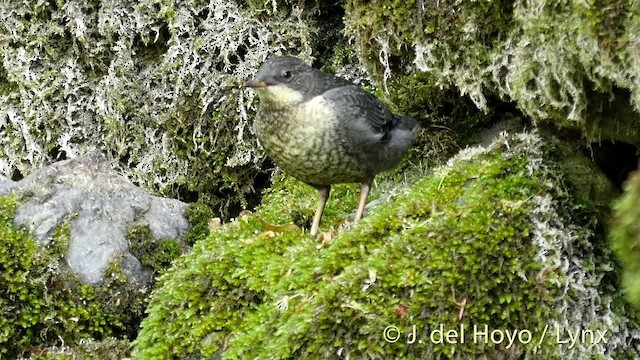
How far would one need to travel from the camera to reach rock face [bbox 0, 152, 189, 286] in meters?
5.54

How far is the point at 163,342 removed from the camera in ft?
15.2

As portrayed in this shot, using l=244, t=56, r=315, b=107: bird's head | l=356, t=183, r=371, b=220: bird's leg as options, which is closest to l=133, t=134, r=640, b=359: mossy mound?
l=356, t=183, r=371, b=220: bird's leg

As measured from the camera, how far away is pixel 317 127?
5.17m

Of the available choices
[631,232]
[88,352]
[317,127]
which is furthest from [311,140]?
[631,232]

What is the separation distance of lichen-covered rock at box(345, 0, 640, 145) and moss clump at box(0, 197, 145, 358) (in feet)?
7.93

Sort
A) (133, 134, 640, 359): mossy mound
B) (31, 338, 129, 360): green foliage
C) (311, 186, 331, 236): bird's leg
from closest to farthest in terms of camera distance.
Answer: (133, 134, 640, 359): mossy mound
(31, 338, 129, 360): green foliage
(311, 186, 331, 236): bird's leg

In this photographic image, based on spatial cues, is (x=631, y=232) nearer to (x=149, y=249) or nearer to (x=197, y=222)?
(x=149, y=249)

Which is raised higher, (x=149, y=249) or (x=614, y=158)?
(x=614, y=158)

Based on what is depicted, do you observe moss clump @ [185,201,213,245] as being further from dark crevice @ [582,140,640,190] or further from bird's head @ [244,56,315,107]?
dark crevice @ [582,140,640,190]

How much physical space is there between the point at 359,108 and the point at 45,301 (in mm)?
2374

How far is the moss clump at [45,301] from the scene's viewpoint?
5.19 m

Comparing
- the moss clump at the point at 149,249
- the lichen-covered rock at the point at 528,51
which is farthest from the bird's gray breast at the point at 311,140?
the moss clump at the point at 149,249

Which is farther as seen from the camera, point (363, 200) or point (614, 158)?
point (363, 200)

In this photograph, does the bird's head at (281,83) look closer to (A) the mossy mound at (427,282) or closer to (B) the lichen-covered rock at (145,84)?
(A) the mossy mound at (427,282)
